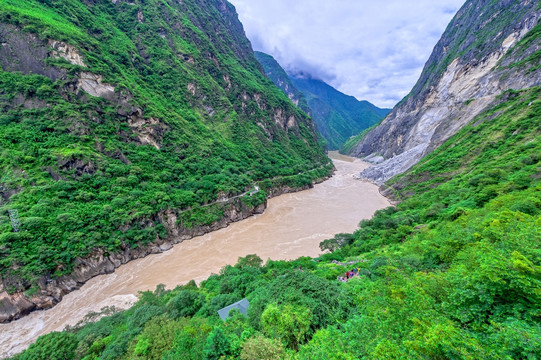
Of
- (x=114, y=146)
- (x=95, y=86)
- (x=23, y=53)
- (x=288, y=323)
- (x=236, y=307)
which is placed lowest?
(x=236, y=307)

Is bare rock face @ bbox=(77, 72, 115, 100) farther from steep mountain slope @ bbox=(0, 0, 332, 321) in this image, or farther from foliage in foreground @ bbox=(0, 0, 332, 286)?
foliage in foreground @ bbox=(0, 0, 332, 286)

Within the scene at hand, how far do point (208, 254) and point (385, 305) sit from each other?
89.9ft

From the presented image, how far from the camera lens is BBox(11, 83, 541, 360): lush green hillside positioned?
4.39 meters

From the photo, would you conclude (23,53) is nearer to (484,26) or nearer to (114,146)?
(114,146)

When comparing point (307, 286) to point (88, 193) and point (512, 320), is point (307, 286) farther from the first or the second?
point (88, 193)

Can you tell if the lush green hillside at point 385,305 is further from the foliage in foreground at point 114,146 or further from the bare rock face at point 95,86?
the bare rock face at point 95,86

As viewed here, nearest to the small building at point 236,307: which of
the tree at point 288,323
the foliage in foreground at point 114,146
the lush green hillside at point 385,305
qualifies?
the lush green hillside at point 385,305

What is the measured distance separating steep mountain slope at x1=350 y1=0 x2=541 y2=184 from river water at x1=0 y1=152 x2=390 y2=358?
3084 centimetres

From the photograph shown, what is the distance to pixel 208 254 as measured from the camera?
30.4 meters

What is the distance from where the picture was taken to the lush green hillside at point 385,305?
439 cm

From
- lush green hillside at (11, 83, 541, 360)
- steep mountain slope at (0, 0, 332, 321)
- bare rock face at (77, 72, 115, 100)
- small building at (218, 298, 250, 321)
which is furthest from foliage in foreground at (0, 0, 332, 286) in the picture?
small building at (218, 298, 250, 321)

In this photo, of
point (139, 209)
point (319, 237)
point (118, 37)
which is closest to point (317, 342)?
point (319, 237)

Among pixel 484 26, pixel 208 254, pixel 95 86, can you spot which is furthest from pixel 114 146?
pixel 484 26

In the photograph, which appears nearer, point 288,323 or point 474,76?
point 288,323
